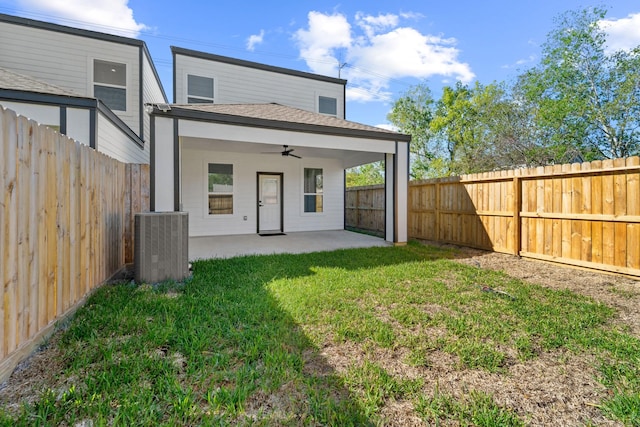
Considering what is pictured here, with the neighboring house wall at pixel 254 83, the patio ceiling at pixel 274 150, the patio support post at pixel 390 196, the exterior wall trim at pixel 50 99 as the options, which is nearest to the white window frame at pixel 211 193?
the patio ceiling at pixel 274 150

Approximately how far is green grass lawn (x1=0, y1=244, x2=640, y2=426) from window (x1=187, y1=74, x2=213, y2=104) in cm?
779

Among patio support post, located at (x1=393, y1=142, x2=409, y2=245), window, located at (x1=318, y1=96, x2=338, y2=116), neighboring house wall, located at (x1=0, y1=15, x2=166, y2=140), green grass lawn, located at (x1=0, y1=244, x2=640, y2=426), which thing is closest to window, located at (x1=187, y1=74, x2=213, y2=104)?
neighboring house wall, located at (x1=0, y1=15, x2=166, y2=140)

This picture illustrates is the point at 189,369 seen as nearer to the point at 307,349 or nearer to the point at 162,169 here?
the point at 307,349

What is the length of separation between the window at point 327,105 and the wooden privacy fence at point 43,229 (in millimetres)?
9249

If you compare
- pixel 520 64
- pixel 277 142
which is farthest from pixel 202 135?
pixel 520 64

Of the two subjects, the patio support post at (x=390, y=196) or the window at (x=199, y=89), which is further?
the window at (x=199, y=89)

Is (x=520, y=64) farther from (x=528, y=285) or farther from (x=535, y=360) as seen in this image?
(x=535, y=360)

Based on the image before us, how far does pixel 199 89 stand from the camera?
1000cm

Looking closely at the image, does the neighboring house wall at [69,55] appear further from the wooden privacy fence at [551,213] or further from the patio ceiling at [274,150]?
the wooden privacy fence at [551,213]

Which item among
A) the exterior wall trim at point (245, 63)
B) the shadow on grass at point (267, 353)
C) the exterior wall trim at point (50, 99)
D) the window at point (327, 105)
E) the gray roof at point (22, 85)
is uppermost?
the exterior wall trim at point (245, 63)

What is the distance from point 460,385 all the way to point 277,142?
5.69 m

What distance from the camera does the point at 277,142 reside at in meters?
6.62

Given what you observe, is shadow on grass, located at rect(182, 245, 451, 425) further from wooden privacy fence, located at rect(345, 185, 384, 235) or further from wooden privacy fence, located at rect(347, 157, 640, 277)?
wooden privacy fence, located at rect(345, 185, 384, 235)

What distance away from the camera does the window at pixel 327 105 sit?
11939 mm
